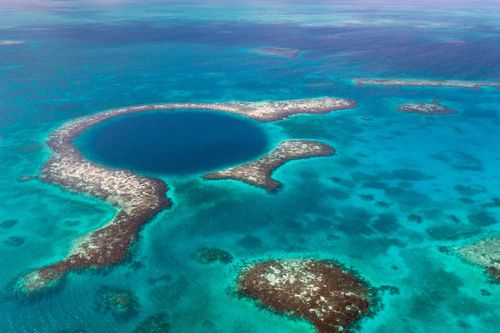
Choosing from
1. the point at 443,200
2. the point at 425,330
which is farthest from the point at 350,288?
the point at 443,200

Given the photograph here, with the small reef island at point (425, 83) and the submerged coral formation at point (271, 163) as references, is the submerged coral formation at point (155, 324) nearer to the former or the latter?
the submerged coral formation at point (271, 163)

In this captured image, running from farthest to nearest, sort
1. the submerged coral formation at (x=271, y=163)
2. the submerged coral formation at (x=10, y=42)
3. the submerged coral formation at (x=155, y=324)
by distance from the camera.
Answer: the submerged coral formation at (x=10, y=42) → the submerged coral formation at (x=271, y=163) → the submerged coral formation at (x=155, y=324)

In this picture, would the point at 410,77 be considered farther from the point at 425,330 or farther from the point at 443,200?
the point at 425,330

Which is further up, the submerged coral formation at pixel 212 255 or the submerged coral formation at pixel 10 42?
the submerged coral formation at pixel 10 42

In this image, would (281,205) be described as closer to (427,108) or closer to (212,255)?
(212,255)

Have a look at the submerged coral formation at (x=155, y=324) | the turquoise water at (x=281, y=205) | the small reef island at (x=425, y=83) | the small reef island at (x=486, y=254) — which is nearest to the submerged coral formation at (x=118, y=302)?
the turquoise water at (x=281, y=205)
